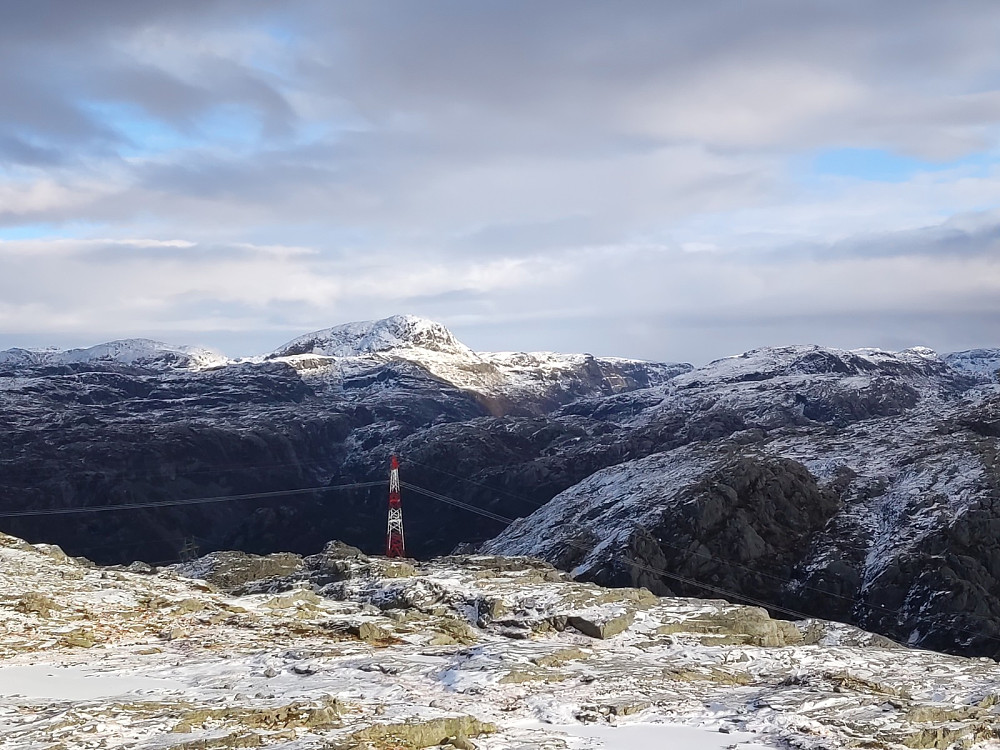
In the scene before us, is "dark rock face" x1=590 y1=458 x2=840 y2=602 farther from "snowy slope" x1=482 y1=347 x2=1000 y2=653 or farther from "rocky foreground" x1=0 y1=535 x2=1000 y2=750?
"rocky foreground" x1=0 y1=535 x2=1000 y2=750

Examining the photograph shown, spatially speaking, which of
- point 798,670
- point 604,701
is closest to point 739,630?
point 798,670

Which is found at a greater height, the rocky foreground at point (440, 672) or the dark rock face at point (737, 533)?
the rocky foreground at point (440, 672)

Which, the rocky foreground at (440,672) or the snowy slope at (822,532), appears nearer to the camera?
the rocky foreground at (440,672)

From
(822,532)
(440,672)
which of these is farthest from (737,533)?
(440,672)

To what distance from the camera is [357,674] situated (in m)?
34.2

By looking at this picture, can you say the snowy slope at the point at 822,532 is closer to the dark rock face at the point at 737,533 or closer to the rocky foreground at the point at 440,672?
the dark rock face at the point at 737,533

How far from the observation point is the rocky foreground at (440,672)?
85.6 feet

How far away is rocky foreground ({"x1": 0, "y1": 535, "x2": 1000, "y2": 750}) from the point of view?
2609 centimetres

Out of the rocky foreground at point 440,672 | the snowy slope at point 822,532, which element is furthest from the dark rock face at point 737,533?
the rocky foreground at point 440,672

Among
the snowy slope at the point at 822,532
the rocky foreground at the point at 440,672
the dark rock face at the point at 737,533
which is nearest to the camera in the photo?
the rocky foreground at the point at 440,672

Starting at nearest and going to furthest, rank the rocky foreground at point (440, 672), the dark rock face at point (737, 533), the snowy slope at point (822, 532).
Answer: the rocky foreground at point (440, 672) < the snowy slope at point (822, 532) < the dark rock face at point (737, 533)

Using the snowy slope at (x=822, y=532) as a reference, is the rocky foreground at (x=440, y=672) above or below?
above

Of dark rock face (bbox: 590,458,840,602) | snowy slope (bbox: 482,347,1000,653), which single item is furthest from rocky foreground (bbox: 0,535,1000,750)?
dark rock face (bbox: 590,458,840,602)

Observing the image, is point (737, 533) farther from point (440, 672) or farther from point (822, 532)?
point (440, 672)
